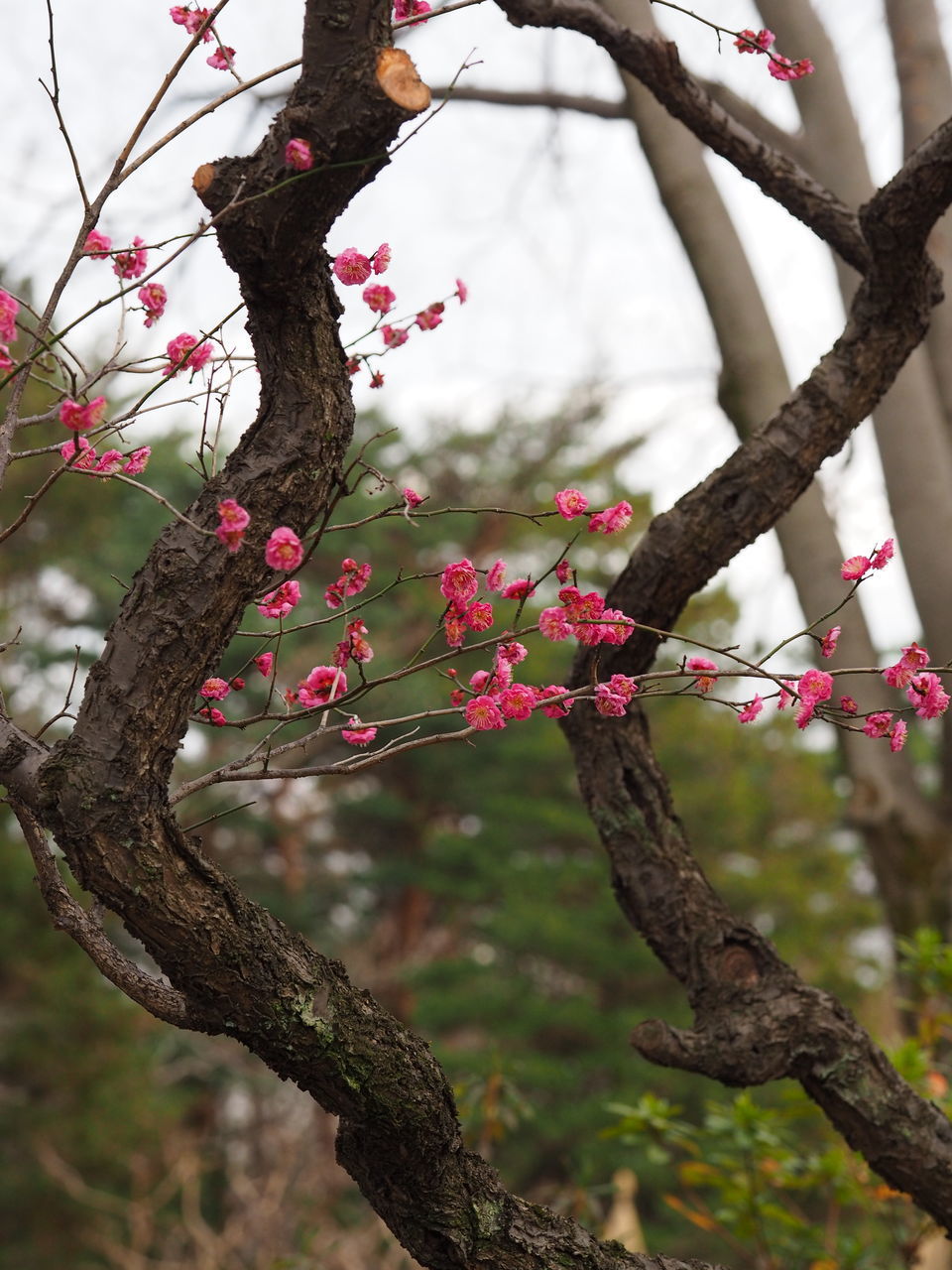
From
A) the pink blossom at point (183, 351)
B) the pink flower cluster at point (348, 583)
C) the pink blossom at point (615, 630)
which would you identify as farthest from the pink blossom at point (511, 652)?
the pink blossom at point (183, 351)

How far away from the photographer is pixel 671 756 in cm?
1060

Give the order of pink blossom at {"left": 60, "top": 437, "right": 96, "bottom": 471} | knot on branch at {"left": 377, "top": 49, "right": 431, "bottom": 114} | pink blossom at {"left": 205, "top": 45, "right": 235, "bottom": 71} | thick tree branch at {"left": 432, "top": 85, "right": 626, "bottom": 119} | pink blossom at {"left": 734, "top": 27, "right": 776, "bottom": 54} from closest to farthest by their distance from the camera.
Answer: knot on branch at {"left": 377, "top": 49, "right": 431, "bottom": 114}
pink blossom at {"left": 60, "top": 437, "right": 96, "bottom": 471}
pink blossom at {"left": 205, "top": 45, "right": 235, "bottom": 71}
pink blossom at {"left": 734, "top": 27, "right": 776, "bottom": 54}
thick tree branch at {"left": 432, "top": 85, "right": 626, "bottom": 119}

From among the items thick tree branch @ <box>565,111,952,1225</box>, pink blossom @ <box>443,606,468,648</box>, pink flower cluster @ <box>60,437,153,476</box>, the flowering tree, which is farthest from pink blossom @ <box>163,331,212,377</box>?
thick tree branch @ <box>565,111,952,1225</box>

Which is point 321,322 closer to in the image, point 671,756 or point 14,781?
point 14,781

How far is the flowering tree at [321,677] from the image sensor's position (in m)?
1.34

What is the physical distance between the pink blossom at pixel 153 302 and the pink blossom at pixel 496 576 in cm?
63

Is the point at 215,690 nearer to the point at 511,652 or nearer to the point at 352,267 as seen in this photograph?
the point at 511,652

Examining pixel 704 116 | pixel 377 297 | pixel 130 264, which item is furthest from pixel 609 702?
pixel 704 116

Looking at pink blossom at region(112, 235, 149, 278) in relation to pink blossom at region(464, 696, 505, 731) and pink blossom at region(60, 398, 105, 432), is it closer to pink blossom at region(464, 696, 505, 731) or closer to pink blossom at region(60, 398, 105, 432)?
pink blossom at region(60, 398, 105, 432)

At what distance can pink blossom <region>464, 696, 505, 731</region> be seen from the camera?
5.17 feet

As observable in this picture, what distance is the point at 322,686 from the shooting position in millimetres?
1746

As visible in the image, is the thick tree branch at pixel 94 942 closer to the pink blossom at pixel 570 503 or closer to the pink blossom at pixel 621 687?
the pink blossom at pixel 621 687

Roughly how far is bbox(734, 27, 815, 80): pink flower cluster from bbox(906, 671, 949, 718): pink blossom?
40.7 inches

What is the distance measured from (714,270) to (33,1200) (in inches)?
331
